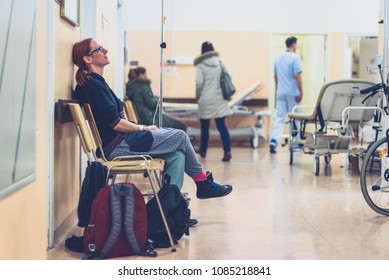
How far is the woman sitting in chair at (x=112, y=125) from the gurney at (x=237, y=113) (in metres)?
5.14

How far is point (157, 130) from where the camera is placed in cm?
343

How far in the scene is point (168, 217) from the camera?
3105 mm

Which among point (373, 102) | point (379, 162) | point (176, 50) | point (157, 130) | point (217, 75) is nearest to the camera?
point (157, 130)

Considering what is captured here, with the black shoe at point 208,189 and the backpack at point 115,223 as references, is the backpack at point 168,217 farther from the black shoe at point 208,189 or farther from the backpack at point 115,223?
the black shoe at point 208,189

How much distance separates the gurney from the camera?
872cm

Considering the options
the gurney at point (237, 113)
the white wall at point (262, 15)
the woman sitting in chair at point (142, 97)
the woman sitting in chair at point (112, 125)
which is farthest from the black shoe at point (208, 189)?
the white wall at point (262, 15)

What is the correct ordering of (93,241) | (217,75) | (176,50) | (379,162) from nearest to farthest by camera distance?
(93,241) < (379,162) < (217,75) < (176,50)

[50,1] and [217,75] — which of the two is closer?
[50,1]

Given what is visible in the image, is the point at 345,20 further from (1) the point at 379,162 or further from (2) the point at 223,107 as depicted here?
(1) the point at 379,162

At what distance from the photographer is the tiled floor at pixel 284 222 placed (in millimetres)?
2977

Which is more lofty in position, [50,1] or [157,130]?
[50,1]

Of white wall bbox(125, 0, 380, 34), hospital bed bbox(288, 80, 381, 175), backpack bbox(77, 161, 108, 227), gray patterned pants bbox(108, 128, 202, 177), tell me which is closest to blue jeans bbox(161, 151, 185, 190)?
gray patterned pants bbox(108, 128, 202, 177)
